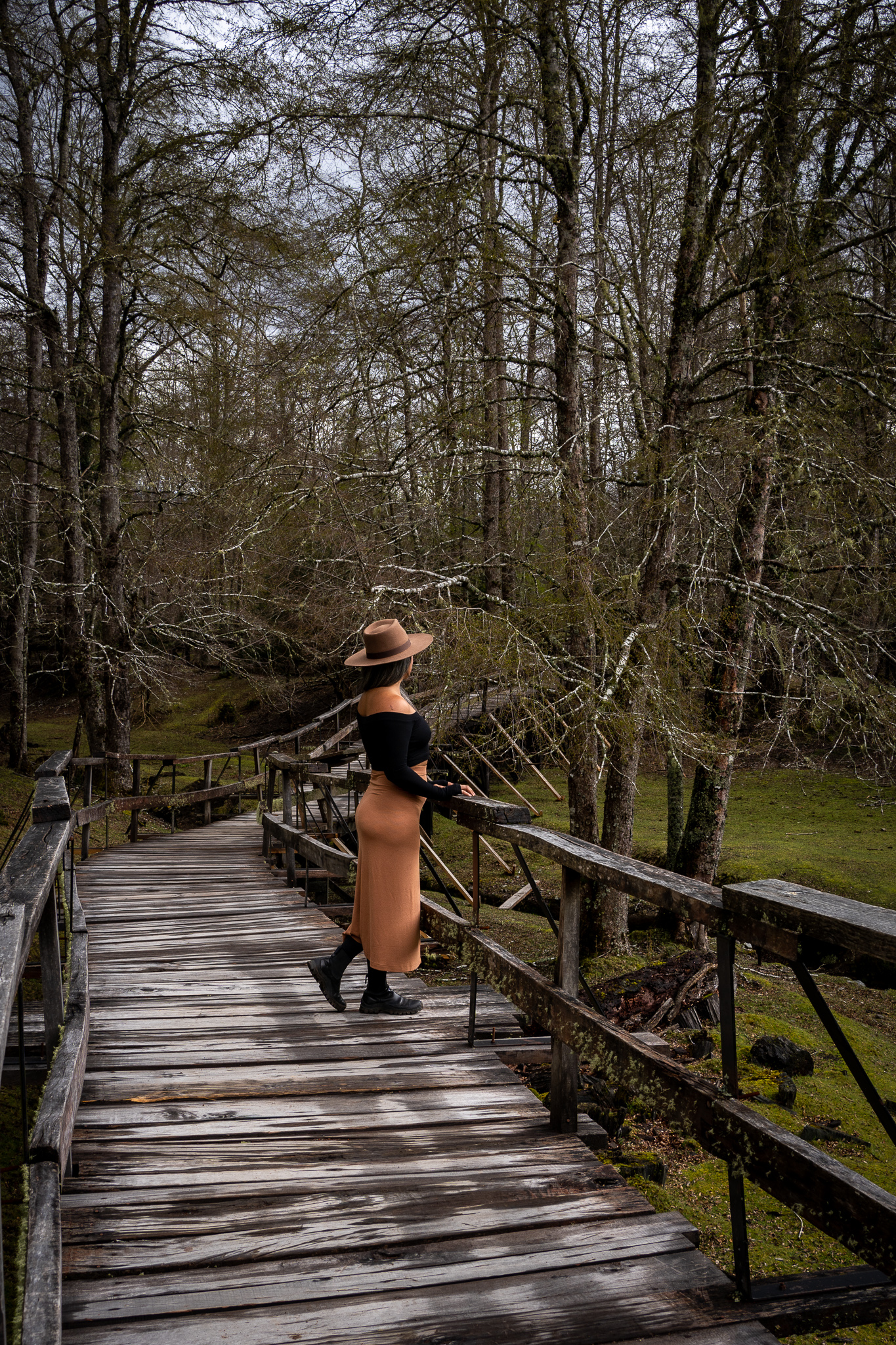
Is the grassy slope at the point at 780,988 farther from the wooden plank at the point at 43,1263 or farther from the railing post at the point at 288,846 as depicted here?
the wooden plank at the point at 43,1263

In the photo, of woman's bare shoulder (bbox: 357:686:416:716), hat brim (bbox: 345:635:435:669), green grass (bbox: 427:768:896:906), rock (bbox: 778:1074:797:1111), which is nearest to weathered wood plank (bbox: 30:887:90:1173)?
woman's bare shoulder (bbox: 357:686:416:716)

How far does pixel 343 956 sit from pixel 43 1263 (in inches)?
101

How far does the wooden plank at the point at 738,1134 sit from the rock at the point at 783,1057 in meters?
4.07

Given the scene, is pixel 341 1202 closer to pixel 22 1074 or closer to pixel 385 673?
pixel 22 1074

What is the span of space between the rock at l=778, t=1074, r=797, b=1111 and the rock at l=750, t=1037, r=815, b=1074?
1.62 feet

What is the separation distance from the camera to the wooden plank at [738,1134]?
1.98 metres

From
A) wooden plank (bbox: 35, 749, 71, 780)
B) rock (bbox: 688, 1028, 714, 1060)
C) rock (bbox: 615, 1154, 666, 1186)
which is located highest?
wooden plank (bbox: 35, 749, 71, 780)

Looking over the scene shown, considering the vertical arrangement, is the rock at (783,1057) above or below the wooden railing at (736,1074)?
below

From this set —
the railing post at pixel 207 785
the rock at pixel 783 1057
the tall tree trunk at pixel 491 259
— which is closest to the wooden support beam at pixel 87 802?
the railing post at pixel 207 785

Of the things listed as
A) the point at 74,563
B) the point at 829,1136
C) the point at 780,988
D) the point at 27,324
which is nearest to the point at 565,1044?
the point at 829,1136

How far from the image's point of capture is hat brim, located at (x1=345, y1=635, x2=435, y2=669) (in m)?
4.36

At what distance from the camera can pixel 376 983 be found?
4.64m

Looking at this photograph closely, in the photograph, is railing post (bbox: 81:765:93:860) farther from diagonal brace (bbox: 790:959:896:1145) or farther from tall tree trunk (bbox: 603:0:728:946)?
diagonal brace (bbox: 790:959:896:1145)

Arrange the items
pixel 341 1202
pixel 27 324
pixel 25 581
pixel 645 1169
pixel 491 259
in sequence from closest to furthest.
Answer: pixel 341 1202
pixel 645 1169
pixel 491 259
pixel 27 324
pixel 25 581
